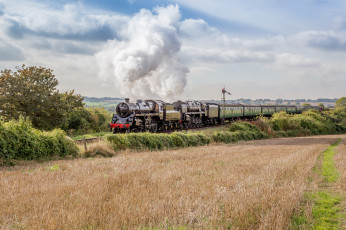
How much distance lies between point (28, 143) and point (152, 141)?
28.6 ft

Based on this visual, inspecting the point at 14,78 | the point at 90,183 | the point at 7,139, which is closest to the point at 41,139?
the point at 7,139

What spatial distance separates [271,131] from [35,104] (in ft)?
101

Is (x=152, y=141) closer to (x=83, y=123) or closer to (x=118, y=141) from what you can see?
(x=118, y=141)

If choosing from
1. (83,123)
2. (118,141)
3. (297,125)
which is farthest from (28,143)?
(297,125)

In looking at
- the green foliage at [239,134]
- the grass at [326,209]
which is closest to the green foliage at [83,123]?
the green foliage at [239,134]

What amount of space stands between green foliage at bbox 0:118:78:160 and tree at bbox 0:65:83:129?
13.1m

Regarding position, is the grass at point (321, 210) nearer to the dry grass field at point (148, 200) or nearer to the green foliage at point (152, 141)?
the dry grass field at point (148, 200)

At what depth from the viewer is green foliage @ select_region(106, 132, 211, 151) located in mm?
19750

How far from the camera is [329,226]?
256 inches

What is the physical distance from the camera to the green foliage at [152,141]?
778 inches

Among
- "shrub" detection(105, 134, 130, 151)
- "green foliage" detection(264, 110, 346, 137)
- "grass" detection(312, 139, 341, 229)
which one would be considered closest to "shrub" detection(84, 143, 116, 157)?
"shrub" detection(105, 134, 130, 151)

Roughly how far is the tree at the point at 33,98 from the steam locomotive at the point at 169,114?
6525 millimetres

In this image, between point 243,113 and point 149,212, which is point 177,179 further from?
point 243,113

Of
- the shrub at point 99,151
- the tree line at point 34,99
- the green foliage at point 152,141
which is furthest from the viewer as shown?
the tree line at point 34,99
